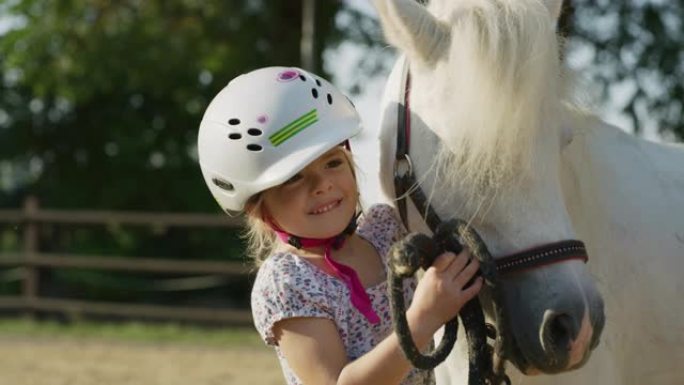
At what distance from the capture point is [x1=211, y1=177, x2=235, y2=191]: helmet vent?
2.68m

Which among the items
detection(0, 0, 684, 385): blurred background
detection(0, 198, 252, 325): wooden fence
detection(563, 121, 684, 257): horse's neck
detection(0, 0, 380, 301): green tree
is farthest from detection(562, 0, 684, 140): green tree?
detection(563, 121, 684, 257): horse's neck

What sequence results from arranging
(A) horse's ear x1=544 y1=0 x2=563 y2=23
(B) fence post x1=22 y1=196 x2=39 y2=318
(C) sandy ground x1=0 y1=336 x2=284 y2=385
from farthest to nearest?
(B) fence post x1=22 y1=196 x2=39 y2=318 < (C) sandy ground x1=0 y1=336 x2=284 y2=385 < (A) horse's ear x1=544 y1=0 x2=563 y2=23

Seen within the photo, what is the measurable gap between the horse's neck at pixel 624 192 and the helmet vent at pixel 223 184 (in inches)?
34.9

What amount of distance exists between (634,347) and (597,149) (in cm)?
57

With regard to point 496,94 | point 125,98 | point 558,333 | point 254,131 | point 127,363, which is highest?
point 496,94

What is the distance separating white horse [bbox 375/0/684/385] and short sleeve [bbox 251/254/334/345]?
307mm

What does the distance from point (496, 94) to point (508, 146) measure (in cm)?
12

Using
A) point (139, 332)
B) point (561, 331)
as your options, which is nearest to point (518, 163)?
point (561, 331)

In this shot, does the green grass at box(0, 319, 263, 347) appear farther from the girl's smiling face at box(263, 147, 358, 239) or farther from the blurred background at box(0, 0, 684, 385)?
the girl's smiling face at box(263, 147, 358, 239)

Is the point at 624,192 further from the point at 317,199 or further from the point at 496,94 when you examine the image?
the point at 317,199

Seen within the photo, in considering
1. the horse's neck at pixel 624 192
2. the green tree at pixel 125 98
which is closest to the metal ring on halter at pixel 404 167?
the horse's neck at pixel 624 192

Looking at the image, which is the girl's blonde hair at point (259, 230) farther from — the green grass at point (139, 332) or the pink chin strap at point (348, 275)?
the green grass at point (139, 332)

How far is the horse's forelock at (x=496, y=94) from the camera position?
249 cm

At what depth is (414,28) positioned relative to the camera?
8.70ft
